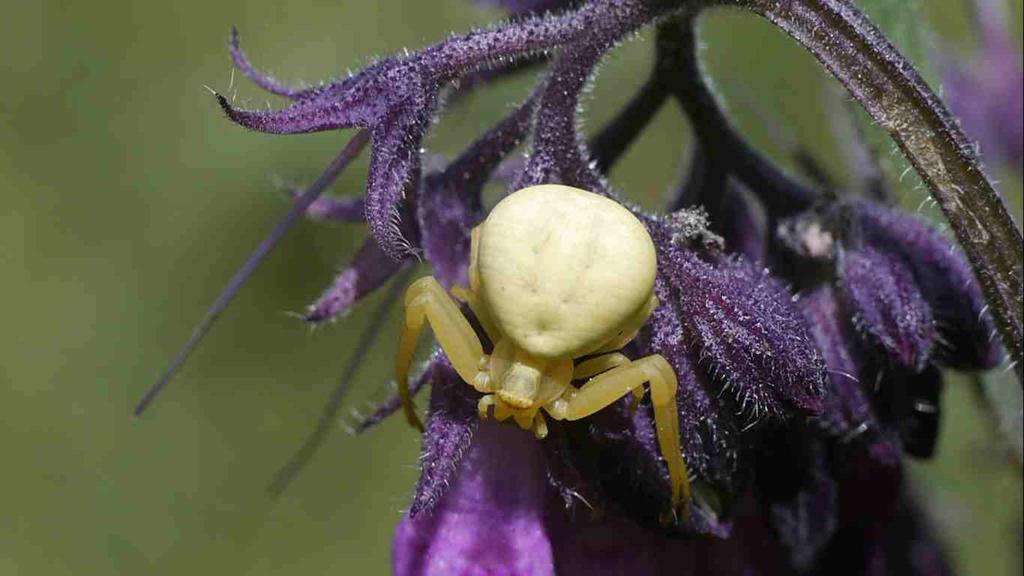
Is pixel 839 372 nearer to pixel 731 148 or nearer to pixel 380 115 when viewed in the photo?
pixel 731 148

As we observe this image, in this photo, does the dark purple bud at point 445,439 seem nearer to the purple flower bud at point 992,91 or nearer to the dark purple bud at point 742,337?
the dark purple bud at point 742,337

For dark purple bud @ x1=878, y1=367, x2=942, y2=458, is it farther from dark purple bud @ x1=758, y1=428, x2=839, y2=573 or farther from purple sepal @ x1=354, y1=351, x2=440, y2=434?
purple sepal @ x1=354, y1=351, x2=440, y2=434

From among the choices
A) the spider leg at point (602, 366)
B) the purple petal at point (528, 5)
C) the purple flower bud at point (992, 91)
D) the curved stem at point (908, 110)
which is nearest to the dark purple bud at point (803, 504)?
the spider leg at point (602, 366)

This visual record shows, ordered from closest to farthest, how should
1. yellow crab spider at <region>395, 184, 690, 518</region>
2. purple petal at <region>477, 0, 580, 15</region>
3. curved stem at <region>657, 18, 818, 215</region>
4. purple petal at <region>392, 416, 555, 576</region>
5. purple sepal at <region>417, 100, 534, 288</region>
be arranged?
yellow crab spider at <region>395, 184, 690, 518</region>
purple petal at <region>392, 416, 555, 576</region>
purple sepal at <region>417, 100, 534, 288</region>
curved stem at <region>657, 18, 818, 215</region>
purple petal at <region>477, 0, 580, 15</region>

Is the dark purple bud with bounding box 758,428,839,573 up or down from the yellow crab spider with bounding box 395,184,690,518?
down

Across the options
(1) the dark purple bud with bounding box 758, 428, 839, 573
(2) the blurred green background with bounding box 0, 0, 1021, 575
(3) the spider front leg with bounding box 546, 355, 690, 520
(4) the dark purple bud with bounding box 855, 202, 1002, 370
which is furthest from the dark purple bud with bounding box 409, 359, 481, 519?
(2) the blurred green background with bounding box 0, 0, 1021, 575

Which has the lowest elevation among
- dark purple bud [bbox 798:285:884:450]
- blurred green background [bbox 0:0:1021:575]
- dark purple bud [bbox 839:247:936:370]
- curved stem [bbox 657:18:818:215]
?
blurred green background [bbox 0:0:1021:575]
